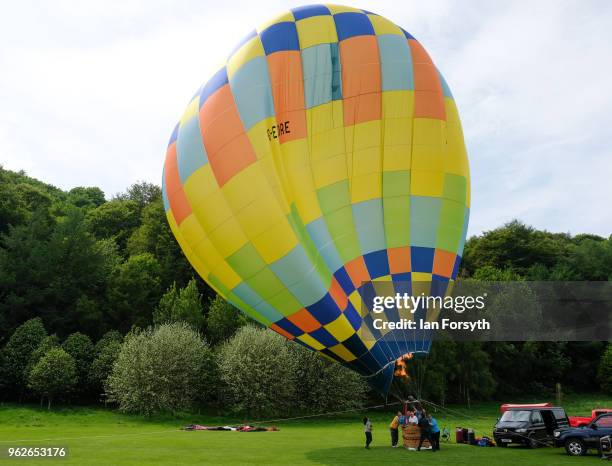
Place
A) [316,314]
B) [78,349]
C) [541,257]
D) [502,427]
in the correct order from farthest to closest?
[541,257]
[78,349]
[502,427]
[316,314]

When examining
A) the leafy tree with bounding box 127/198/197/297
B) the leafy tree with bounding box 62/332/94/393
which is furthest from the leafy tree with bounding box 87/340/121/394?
the leafy tree with bounding box 127/198/197/297

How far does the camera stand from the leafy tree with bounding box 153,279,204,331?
5266cm

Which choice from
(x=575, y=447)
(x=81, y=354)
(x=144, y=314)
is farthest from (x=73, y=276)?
(x=575, y=447)

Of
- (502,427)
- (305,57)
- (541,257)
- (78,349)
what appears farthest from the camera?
(541,257)

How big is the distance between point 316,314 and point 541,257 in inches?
2758

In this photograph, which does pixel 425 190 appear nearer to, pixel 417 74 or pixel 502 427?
pixel 417 74

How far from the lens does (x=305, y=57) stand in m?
16.8

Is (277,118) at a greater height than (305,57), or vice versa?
(305,57)

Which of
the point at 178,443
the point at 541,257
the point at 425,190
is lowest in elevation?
the point at 178,443

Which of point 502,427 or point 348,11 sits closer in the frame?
point 348,11

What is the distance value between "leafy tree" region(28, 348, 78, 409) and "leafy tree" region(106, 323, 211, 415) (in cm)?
296

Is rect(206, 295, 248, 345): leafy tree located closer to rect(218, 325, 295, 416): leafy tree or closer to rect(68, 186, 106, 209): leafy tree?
rect(218, 325, 295, 416): leafy tree

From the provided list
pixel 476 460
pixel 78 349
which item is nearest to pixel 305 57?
pixel 476 460

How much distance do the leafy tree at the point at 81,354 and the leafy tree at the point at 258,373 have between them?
36.1 ft
